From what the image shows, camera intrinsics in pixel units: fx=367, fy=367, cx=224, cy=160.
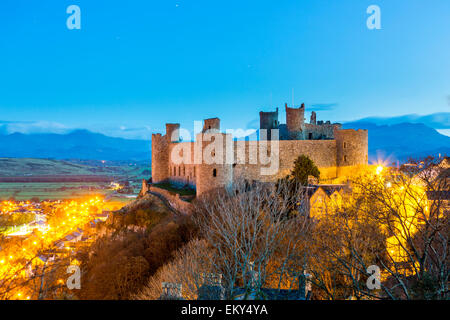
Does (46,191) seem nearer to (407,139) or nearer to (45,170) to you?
(45,170)

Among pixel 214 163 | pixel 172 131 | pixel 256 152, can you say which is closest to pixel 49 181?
pixel 172 131

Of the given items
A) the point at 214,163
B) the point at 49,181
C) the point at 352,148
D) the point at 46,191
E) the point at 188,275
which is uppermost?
the point at 352,148

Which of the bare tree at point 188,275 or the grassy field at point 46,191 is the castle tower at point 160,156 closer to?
the bare tree at point 188,275

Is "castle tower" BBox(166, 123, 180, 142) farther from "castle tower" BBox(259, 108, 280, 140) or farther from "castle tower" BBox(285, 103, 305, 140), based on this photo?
"castle tower" BBox(285, 103, 305, 140)

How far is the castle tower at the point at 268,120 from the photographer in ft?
130

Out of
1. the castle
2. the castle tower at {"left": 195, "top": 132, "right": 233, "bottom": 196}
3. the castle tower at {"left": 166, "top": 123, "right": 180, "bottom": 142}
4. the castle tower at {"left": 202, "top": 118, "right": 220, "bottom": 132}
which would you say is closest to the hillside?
the castle tower at {"left": 166, "top": 123, "right": 180, "bottom": 142}

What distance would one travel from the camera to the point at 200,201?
2777 cm

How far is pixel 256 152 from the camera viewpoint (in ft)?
105

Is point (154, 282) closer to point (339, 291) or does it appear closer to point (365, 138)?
point (339, 291)

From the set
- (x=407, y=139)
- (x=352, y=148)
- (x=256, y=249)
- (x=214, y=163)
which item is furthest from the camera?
(x=407, y=139)

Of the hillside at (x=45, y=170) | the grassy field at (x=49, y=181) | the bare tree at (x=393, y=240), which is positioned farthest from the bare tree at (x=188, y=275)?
→ the hillside at (x=45, y=170)

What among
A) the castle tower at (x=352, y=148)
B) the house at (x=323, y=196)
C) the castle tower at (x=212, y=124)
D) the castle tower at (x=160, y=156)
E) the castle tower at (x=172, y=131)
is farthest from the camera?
the castle tower at (x=160, y=156)

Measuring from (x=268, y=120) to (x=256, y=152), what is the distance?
28.6ft

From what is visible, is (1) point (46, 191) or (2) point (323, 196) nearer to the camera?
(2) point (323, 196)
